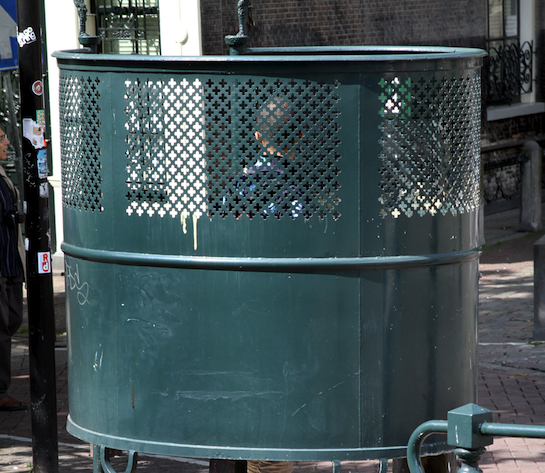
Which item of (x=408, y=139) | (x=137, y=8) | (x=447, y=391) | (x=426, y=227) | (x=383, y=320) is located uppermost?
(x=137, y=8)

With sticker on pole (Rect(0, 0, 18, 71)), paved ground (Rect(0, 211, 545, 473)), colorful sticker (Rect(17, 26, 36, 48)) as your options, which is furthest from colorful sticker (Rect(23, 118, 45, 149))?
sticker on pole (Rect(0, 0, 18, 71))

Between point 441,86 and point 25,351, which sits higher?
point 441,86

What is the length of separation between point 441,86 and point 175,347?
4.65 ft

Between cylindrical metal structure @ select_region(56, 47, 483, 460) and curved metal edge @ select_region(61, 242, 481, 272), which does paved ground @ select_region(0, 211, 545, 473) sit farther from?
curved metal edge @ select_region(61, 242, 481, 272)

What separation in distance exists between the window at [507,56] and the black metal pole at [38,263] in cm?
1219

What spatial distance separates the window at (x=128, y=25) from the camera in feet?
39.9

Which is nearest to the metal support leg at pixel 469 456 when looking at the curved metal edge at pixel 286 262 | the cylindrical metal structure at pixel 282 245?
the cylindrical metal structure at pixel 282 245

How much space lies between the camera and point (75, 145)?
3.96 metres

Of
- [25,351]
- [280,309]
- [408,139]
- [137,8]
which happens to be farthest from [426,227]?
[137,8]

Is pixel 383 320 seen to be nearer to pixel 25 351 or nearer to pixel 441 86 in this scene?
pixel 441 86

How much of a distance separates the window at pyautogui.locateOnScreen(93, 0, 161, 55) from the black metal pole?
6.53 meters

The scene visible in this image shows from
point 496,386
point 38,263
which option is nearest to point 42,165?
point 38,263

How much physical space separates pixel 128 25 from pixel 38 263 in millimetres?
7125

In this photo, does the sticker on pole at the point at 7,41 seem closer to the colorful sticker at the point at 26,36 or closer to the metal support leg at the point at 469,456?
the colorful sticker at the point at 26,36
